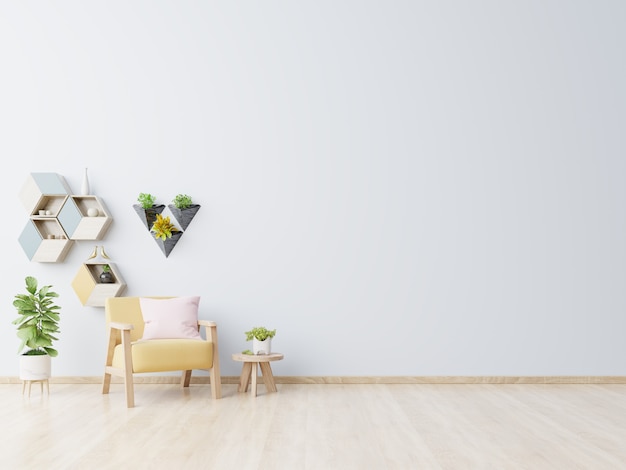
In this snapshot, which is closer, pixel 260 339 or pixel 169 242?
pixel 260 339

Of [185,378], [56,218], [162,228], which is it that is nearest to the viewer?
[185,378]

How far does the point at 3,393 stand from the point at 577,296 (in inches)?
182

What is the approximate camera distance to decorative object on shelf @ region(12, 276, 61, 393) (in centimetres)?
551

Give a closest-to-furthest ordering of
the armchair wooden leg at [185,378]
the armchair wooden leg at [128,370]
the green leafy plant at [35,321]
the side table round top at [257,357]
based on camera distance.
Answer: the armchair wooden leg at [128,370]
the side table round top at [257,357]
the green leafy plant at [35,321]
the armchair wooden leg at [185,378]

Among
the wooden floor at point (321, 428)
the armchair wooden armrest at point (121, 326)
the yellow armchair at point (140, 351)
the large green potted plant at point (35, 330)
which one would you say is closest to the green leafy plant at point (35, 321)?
the large green potted plant at point (35, 330)

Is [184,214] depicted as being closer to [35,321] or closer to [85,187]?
[85,187]

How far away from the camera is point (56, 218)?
20.2ft

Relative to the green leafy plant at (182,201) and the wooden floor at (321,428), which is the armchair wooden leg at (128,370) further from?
the green leafy plant at (182,201)

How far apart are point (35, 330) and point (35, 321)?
0.08m

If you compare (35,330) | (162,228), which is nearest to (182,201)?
(162,228)

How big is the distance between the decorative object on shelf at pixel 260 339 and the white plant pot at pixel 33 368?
1541mm

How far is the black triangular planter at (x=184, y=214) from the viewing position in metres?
6.09

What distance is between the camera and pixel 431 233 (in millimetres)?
6172

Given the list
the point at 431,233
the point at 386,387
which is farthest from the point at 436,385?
the point at 431,233
